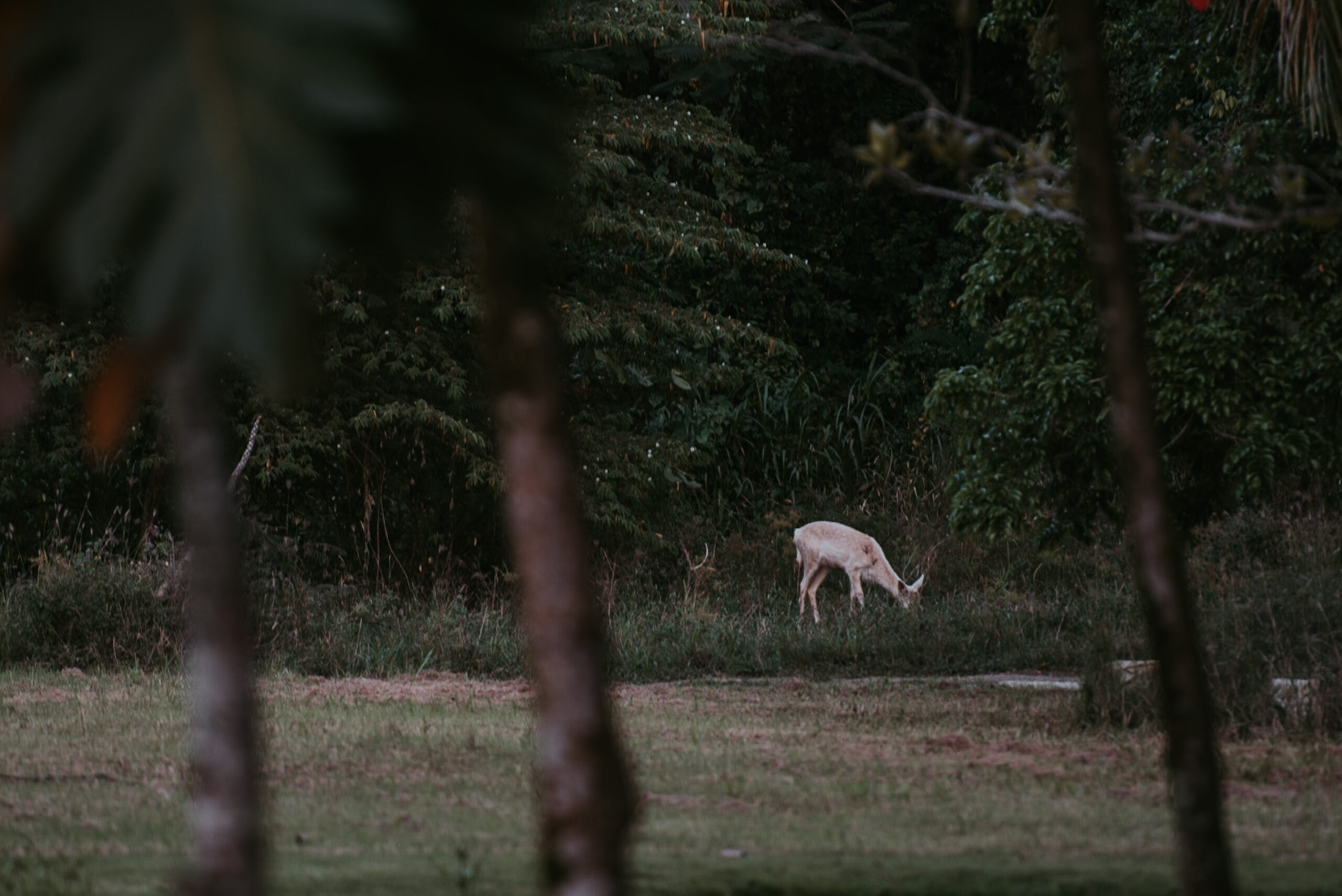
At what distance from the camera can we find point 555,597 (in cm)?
257

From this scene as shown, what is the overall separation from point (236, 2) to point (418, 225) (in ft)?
1.69

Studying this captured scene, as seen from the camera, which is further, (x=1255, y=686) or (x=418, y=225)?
(x=1255, y=686)

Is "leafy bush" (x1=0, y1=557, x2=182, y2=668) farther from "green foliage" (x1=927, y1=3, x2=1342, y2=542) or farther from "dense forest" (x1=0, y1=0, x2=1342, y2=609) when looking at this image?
"green foliage" (x1=927, y1=3, x2=1342, y2=542)

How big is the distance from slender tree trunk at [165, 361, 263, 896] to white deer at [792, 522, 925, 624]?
13.0 meters

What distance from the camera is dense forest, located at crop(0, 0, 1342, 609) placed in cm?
898

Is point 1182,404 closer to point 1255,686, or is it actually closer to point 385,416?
point 1255,686

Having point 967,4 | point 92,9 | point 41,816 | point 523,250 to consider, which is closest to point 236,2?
point 92,9

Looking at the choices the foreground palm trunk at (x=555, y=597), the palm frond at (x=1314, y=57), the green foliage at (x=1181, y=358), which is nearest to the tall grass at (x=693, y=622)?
the green foliage at (x=1181, y=358)

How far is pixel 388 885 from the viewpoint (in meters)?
4.92

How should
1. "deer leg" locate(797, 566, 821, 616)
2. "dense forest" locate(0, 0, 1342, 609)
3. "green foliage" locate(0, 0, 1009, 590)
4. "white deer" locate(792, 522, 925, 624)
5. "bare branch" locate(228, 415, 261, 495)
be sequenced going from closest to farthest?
"dense forest" locate(0, 0, 1342, 609)
"bare branch" locate(228, 415, 261, 495)
"white deer" locate(792, 522, 925, 624)
"deer leg" locate(797, 566, 821, 616)
"green foliage" locate(0, 0, 1009, 590)

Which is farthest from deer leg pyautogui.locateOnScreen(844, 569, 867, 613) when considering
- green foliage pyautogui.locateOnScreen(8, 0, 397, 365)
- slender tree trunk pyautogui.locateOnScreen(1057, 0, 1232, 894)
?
green foliage pyautogui.locateOnScreen(8, 0, 397, 365)

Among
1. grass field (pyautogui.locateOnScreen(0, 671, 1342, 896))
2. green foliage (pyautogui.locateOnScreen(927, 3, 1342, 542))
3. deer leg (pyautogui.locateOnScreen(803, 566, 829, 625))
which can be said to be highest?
green foliage (pyautogui.locateOnScreen(927, 3, 1342, 542))

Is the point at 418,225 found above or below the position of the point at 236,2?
below

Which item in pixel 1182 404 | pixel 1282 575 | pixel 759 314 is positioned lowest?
pixel 1282 575
